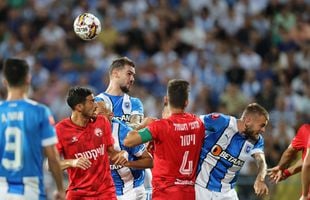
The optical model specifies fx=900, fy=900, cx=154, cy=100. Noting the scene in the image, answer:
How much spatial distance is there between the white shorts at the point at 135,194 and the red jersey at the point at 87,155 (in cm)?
146

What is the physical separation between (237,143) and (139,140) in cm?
160

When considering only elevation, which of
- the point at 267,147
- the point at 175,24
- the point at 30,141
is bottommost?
the point at 267,147

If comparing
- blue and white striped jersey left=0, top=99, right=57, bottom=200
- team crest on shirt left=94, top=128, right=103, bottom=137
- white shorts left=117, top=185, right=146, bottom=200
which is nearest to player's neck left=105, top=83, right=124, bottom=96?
white shorts left=117, top=185, right=146, bottom=200

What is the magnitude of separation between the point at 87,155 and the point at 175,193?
→ 1192 millimetres

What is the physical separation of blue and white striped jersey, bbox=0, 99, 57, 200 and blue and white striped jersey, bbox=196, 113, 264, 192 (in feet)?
8.84

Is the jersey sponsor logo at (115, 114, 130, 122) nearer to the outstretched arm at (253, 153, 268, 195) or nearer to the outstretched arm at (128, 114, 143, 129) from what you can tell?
the outstretched arm at (128, 114, 143, 129)

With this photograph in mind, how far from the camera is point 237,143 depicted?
11352 mm

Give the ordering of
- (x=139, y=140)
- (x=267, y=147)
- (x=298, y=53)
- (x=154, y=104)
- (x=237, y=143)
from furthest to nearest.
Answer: (x=298, y=53) < (x=154, y=104) < (x=267, y=147) < (x=237, y=143) < (x=139, y=140)

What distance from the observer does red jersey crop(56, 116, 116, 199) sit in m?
10.4

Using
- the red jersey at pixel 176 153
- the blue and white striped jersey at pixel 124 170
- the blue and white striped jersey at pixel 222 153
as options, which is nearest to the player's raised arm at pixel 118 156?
the red jersey at pixel 176 153

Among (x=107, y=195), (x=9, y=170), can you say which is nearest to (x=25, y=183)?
(x=9, y=170)

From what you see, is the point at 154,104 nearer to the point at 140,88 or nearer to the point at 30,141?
the point at 140,88

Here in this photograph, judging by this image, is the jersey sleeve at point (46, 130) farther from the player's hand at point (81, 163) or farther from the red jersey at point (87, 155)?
the red jersey at point (87, 155)

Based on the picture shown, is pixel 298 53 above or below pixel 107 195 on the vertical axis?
above
